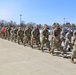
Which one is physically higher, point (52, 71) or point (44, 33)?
point (44, 33)

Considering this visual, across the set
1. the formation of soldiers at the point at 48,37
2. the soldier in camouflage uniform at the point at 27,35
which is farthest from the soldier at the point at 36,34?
the soldier in camouflage uniform at the point at 27,35

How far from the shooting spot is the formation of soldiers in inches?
582

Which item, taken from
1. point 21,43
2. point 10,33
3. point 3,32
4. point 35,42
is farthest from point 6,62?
point 3,32

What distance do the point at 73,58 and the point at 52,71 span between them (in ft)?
7.15

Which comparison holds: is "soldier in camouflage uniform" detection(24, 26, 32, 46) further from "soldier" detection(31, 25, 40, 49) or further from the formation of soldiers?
"soldier" detection(31, 25, 40, 49)

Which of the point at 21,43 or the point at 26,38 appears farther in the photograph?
the point at 21,43

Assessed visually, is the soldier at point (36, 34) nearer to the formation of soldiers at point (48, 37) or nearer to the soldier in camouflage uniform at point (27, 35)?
the formation of soldiers at point (48, 37)

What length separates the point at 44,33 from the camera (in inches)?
655

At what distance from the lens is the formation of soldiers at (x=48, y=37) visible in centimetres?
1479

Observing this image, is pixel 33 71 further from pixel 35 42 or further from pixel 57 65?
pixel 35 42

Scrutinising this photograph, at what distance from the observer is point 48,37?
16.9 meters

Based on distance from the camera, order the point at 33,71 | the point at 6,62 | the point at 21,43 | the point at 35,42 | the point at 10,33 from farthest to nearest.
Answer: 1. the point at 10,33
2. the point at 21,43
3. the point at 35,42
4. the point at 6,62
5. the point at 33,71

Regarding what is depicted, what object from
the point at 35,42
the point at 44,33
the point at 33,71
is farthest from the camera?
the point at 35,42

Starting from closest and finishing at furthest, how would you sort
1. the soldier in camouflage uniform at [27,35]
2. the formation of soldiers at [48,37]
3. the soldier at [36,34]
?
the formation of soldiers at [48,37] < the soldier at [36,34] < the soldier in camouflage uniform at [27,35]
